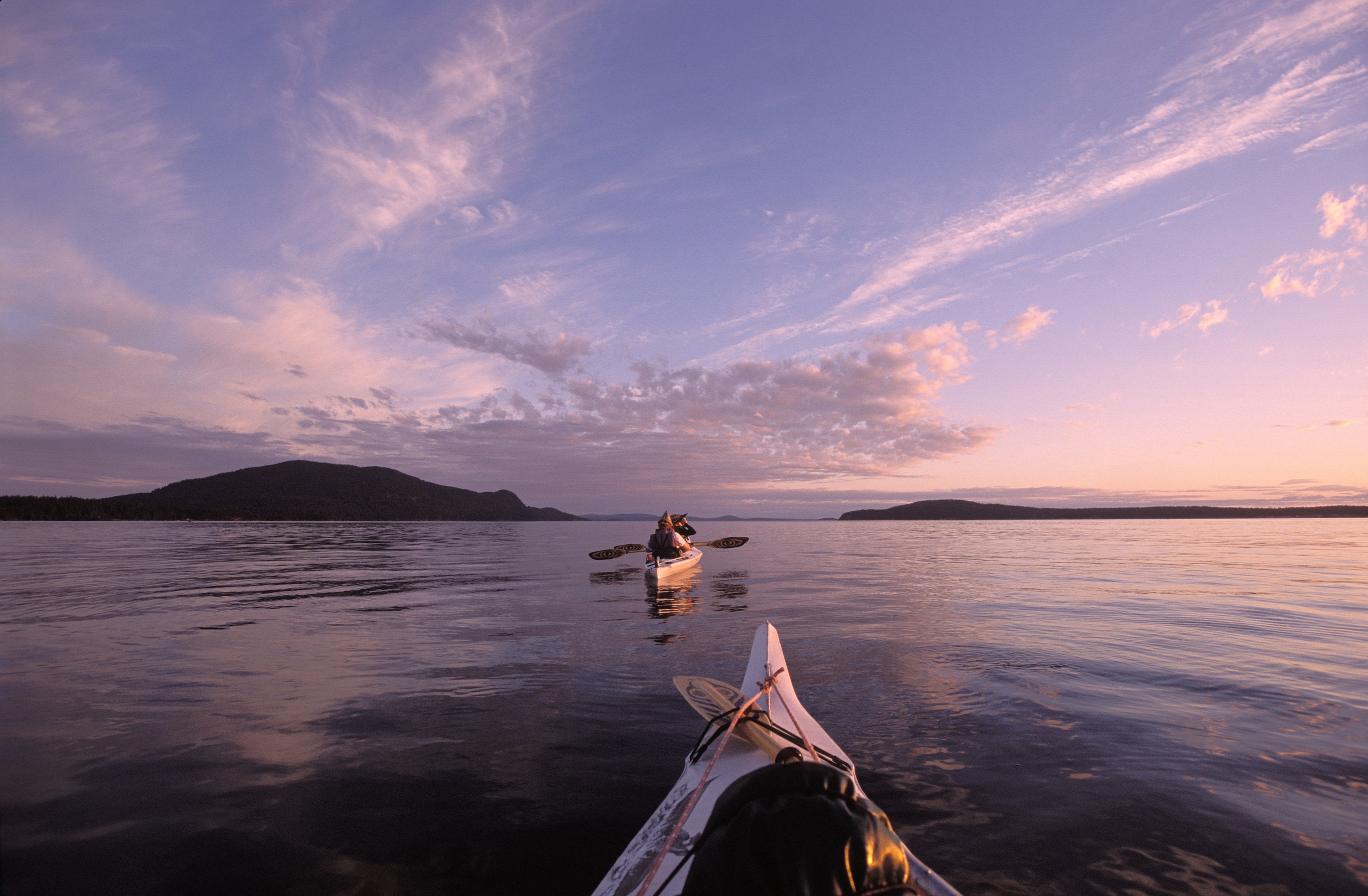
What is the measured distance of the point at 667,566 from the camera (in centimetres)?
2242

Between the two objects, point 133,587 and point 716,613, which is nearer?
point 716,613

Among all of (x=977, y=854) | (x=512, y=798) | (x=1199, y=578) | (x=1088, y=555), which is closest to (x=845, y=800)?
(x=977, y=854)

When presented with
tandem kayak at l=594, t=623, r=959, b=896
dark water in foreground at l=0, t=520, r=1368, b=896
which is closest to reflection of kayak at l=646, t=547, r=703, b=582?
dark water in foreground at l=0, t=520, r=1368, b=896

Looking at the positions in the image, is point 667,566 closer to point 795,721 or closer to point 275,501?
point 795,721

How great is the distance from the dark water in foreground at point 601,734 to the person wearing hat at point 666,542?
23.4ft

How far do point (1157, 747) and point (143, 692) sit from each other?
12782mm

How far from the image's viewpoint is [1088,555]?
33.8 metres

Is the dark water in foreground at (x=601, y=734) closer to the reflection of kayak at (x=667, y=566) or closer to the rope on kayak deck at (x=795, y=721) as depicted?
the rope on kayak deck at (x=795, y=721)

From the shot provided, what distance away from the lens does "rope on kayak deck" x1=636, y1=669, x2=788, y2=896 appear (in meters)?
3.02

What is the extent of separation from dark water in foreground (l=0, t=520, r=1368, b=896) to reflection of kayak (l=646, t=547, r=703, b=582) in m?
4.96

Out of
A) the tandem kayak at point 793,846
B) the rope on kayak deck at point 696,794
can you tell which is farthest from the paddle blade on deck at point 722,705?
the tandem kayak at point 793,846

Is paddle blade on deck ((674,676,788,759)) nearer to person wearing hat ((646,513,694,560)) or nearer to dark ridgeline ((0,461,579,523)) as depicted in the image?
person wearing hat ((646,513,694,560))

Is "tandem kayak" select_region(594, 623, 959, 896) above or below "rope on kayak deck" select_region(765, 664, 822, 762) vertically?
above

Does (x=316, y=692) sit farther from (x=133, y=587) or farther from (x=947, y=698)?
(x=133, y=587)
